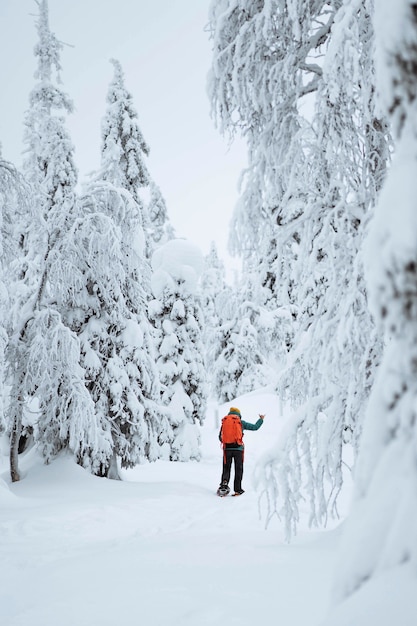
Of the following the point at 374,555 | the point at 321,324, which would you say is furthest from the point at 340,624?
the point at 321,324

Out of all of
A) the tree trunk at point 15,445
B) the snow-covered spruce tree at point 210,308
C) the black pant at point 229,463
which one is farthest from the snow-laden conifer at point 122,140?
the snow-covered spruce tree at point 210,308

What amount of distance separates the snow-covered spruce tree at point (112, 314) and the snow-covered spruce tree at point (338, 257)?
6112mm

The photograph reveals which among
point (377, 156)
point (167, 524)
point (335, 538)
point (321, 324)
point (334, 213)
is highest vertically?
point (377, 156)

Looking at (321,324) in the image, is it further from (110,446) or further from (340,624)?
(110,446)

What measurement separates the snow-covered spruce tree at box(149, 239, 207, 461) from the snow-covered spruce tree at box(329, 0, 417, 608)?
16428 millimetres

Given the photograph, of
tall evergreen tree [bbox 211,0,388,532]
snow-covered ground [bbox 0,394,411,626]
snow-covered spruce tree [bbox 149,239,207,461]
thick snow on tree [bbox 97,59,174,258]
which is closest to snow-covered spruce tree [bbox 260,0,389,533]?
tall evergreen tree [bbox 211,0,388,532]

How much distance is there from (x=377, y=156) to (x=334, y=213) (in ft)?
2.05

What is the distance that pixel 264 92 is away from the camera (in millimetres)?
4898

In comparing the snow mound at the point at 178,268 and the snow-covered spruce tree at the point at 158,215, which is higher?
the snow-covered spruce tree at the point at 158,215

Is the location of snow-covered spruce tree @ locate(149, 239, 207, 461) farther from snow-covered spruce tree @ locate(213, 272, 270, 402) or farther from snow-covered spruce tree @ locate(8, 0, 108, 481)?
snow-covered spruce tree @ locate(213, 272, 270, 402)

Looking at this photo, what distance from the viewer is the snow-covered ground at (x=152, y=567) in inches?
119

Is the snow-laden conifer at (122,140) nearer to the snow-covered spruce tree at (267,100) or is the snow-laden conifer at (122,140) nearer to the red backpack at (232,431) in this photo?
the red backpack at (232,431)

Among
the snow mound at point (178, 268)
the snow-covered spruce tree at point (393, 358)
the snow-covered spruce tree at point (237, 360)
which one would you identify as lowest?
the snow-covered spruce tree at point (393, 358)

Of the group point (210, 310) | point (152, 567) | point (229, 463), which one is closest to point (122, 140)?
point (229, 463)
